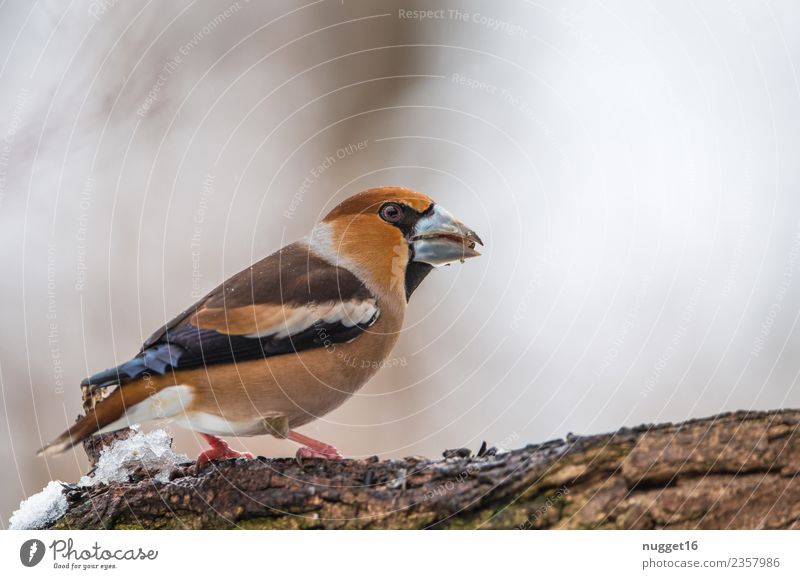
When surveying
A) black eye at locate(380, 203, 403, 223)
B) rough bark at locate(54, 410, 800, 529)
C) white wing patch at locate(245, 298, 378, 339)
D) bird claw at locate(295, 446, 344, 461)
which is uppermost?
black eye at locate(380, 203, 403, 223)

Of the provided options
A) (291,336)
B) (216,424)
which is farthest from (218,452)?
(291,336)

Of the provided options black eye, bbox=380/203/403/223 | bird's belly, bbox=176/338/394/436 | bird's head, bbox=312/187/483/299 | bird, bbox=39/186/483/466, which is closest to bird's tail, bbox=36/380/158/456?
bird, bbox=39/186/483/466

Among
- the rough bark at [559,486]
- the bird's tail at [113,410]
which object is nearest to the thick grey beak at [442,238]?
the rough bark at [559,486]

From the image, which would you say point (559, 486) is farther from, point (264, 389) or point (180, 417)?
point (180, 417)

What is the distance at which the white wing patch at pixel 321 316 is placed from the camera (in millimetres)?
2105

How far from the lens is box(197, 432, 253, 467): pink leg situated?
2.17 m

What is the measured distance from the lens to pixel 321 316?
2143mm

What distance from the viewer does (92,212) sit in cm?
252

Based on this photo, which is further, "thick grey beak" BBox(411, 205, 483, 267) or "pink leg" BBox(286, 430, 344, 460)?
"thick grey beak" BBox(411, 205, 483, 267)

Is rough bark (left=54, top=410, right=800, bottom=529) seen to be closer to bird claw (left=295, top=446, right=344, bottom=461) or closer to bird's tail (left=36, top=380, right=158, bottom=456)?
bird claw (left=295, top=446, right=344, bottom=461)

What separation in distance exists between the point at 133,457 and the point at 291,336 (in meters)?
0.63

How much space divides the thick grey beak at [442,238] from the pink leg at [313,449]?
63 cm
